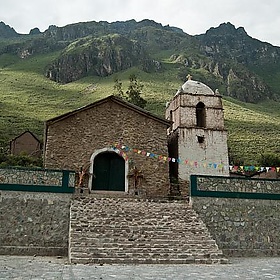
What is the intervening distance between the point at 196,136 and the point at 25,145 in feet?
77.3

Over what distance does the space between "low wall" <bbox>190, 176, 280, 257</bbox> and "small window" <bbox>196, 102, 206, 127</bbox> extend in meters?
9.14

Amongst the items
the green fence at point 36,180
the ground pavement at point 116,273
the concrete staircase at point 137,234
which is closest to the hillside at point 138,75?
the green fence at point 36,180

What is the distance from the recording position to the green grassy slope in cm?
5050

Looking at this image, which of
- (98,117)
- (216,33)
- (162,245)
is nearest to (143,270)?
(162,245)

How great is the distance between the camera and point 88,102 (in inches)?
2682

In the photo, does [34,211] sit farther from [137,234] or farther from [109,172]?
[109,172]

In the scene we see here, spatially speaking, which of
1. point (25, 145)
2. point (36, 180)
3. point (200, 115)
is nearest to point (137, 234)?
point (36, 180)

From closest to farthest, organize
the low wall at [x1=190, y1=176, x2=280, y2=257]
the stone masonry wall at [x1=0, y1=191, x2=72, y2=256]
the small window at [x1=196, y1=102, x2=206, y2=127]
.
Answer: the stone masonry wall at [x1=0, y1=191, x2=72, y2=256] < the low wall at [x1=190, y1=176, x2=280, y2=257] < the small window at [x1=196, y1=102, x2=206, y2=127]

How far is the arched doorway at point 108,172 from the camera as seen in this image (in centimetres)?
1791

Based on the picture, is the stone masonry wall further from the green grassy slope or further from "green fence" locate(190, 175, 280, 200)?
the green grassy slope

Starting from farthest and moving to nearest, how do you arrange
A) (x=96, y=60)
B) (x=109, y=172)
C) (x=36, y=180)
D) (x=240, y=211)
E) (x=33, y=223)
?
(x=96, y=60)
(x=109, y=172)
(x=240, y=211)
(x=36, y=180)
(x=33, y=223)

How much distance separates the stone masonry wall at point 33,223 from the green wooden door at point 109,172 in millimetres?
5947

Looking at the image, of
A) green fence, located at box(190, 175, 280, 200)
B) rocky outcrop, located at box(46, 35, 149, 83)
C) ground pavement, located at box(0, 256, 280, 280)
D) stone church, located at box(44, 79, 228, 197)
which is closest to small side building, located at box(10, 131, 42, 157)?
stone church, located at box(44, 79, 228, 197)

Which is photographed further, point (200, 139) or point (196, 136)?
point (200, 139)
